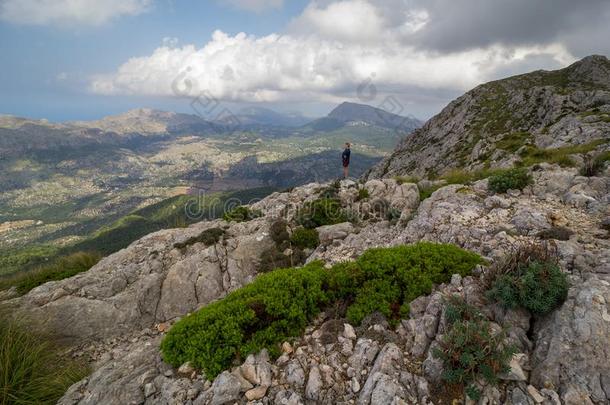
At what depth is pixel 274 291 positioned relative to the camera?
753cm

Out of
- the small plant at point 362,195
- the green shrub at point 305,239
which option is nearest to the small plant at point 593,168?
the small plant at point 362,195

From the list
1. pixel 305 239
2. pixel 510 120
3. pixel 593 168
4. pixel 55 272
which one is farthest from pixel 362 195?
pixel 510 120

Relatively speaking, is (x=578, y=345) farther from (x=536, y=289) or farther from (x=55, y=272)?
(x=55, y=272)

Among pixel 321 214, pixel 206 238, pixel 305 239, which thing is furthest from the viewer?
pixel 321 214

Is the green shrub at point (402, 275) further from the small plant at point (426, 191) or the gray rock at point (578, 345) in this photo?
the small plant at point (426, 191)

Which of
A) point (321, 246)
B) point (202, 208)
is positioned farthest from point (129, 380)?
point (202, 208)

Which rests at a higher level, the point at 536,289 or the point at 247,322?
the point at 536,289

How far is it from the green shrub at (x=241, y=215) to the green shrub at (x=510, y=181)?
14072mm

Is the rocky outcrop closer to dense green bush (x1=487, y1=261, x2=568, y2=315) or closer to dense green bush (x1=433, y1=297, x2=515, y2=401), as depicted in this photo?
dense green bush (x1=433, y1=297, x2=515, y2=401)

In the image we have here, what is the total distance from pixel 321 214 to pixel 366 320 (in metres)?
11.7

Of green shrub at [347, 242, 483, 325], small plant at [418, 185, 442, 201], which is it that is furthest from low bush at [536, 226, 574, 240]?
small plant at [418, 185, 442, 201]

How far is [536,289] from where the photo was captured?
590cm

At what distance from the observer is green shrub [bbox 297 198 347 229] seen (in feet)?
59.9

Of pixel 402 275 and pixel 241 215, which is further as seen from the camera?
pixel 241 215
